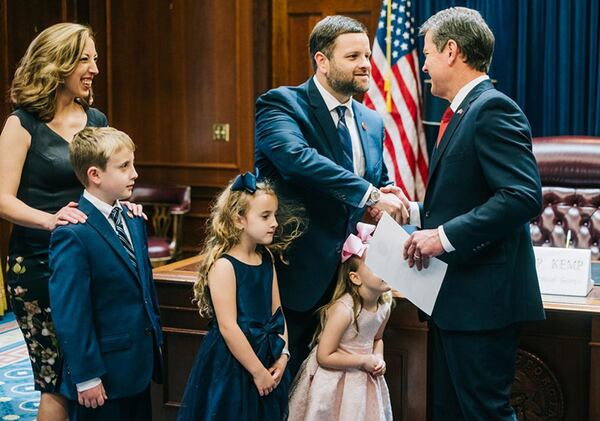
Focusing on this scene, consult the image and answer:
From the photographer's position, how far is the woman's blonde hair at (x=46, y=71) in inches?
120

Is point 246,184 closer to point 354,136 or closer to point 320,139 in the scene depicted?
point 320,139

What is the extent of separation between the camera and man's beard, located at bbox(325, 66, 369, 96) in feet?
10.2

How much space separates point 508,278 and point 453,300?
181 millimetres

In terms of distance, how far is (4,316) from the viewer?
6770 millimetres

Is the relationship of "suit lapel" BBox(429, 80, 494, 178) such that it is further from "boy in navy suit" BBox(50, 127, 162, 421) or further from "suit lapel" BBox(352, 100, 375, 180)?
"boy in navy suit" BBox(50, 127, 162, 421)

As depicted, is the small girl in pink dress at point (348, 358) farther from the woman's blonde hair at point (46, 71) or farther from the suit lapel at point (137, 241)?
the woman's blonde hair at point (46, 71)

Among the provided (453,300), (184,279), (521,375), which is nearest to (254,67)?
(184,279)

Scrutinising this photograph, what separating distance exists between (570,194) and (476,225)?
2.85 metres

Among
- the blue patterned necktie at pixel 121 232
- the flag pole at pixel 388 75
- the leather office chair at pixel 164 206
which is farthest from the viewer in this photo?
the leather office chair at pixel 164 206

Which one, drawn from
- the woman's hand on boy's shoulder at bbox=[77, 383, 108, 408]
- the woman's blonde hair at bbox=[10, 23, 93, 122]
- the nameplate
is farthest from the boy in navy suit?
the nameplate

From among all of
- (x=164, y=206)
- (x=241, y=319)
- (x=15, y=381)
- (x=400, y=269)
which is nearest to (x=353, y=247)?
(x=400, y=269)

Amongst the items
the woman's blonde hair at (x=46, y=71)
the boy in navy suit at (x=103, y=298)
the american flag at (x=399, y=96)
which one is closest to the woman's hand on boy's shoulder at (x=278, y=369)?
the boy in navy suit at (x=103, y=298)

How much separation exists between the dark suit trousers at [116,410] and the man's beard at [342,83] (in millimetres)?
1220

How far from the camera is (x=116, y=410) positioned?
2775mm
